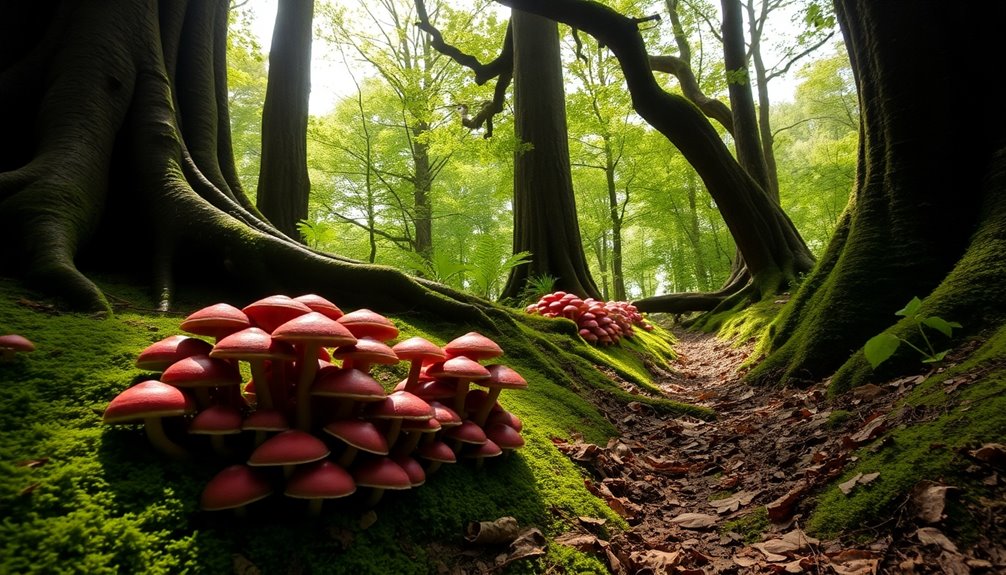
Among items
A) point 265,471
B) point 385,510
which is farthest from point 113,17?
point 385,510

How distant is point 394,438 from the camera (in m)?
1.63

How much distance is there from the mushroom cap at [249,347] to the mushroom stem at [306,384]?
6cm

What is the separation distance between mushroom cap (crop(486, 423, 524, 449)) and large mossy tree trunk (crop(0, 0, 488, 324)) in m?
1.70

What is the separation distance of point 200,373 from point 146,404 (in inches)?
5.9

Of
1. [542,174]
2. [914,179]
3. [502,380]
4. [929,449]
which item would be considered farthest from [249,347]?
[542,174]

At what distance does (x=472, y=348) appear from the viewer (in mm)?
1971

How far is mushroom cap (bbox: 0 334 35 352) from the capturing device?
5.25 feet

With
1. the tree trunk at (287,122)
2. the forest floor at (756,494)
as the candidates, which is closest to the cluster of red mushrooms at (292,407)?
the forest floor at (756,494)

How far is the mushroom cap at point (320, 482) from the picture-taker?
52.3 inches

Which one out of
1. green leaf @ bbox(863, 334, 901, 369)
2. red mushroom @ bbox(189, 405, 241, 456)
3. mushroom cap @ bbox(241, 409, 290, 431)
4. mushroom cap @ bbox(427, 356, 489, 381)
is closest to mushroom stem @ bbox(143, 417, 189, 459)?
red mushroom @ bbox(189, 405, 241, 456)

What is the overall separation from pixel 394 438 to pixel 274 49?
893cm

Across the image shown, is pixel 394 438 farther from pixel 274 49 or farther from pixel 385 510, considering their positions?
pixel 274 49

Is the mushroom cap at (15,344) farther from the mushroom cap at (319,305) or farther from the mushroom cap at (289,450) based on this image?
the mushroom cap at (289,450)

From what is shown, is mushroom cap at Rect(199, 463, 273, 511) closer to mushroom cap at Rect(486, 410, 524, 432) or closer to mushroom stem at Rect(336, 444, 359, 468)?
mushroom stem at Rect(336, 444, 359, 468)
